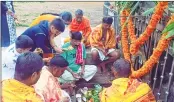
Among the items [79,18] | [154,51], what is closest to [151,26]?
[154,51]

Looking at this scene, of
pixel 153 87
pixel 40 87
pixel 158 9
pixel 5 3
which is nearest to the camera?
pixel 40 87

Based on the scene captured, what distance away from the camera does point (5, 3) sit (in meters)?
6.20

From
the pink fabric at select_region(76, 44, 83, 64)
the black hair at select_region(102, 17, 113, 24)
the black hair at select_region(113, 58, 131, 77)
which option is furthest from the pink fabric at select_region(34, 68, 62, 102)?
the black hair at select_region(102, 17, 113, 24)

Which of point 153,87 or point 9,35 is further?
point 9,35

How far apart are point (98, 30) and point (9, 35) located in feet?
5.52

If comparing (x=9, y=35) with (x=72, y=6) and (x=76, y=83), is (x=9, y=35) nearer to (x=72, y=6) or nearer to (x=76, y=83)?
(x=76, y=83)

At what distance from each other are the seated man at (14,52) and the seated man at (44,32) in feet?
1.95

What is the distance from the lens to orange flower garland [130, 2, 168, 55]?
4.36m

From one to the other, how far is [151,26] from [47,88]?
193cm

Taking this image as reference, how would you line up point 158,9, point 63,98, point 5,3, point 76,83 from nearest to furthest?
point 63,98 < point 158,9 < point 76,83 < point 5,3

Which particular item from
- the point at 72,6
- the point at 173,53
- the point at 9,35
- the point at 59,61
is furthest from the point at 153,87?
the point at 72,6

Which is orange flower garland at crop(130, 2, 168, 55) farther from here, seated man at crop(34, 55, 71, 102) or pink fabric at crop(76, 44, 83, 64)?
seated man at crop(34, 55, 71, 102)

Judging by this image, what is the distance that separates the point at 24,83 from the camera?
113 inches

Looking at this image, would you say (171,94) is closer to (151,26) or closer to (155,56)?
(155,56)
